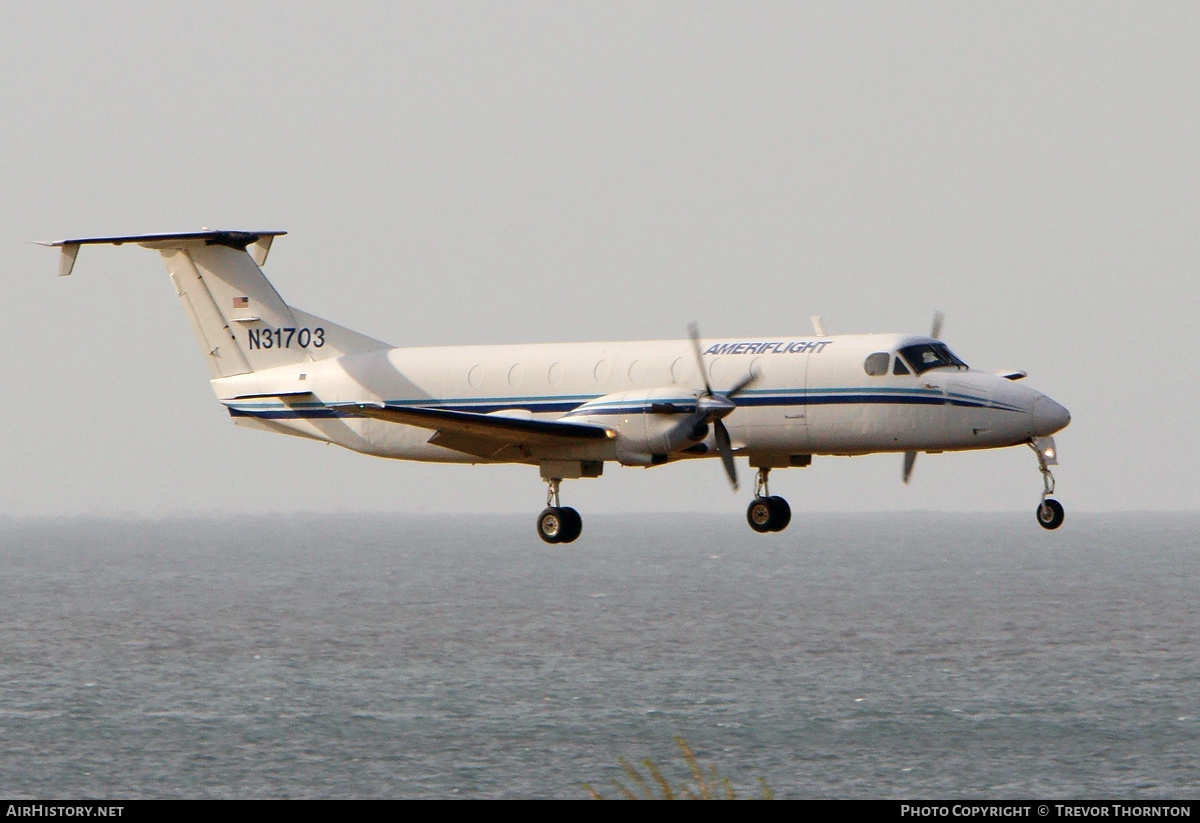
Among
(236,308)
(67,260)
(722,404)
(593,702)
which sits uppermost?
(67,260)

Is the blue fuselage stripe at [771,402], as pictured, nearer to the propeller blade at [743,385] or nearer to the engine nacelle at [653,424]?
the engine nacelle at [653,424]

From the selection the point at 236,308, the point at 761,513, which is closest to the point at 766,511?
the point at 761,513

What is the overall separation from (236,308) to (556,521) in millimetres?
11786

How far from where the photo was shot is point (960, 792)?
76562 mm

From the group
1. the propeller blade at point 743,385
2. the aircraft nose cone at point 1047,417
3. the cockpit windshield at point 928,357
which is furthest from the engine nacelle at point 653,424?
the aircraft nose cone at point 1047,417

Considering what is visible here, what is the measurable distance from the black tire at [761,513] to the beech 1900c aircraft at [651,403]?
1.5 inches

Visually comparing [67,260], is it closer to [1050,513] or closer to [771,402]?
[771,402]

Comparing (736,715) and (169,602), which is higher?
(169,602)

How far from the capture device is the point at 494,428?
3019 centimetres

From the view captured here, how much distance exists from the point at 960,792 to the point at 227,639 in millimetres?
92041

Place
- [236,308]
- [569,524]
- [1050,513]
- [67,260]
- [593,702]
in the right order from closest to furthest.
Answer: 1. [1050,513]
2. [569,524]
3. [67,260]
4. [236,308]
5. [593,702]

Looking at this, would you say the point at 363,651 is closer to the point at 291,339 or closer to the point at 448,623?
the point at 448,623
